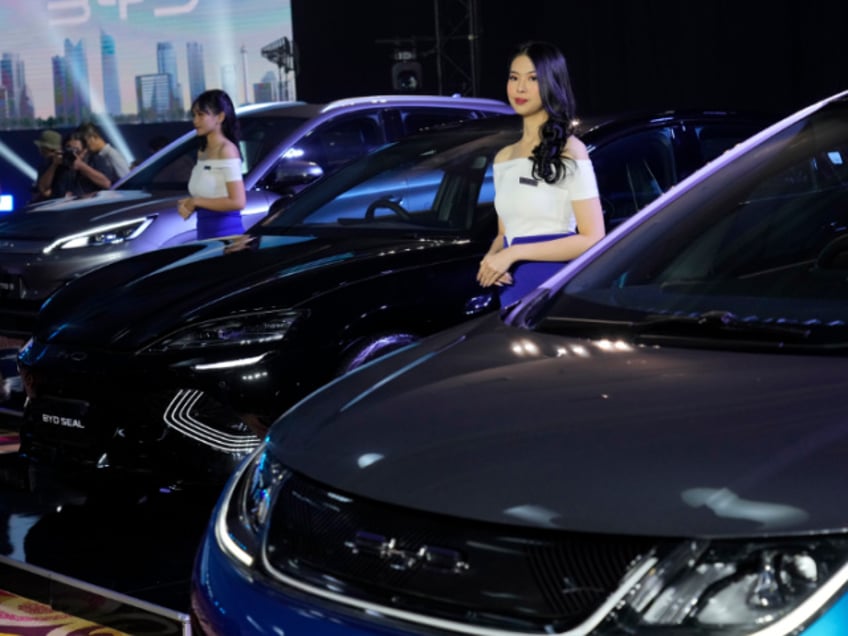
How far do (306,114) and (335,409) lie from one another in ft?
20.1

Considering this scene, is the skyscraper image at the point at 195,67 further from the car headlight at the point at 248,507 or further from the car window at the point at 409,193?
the car headlight at the point at 248,507

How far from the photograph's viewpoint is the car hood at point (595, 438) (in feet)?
6.39

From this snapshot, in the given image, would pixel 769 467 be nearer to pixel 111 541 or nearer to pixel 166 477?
pixel 166 477

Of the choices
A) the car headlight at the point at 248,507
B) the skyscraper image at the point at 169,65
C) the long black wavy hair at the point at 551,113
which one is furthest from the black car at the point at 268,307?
the skyscraper image at the point at 169,65

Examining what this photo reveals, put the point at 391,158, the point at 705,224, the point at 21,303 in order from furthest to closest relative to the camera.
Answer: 1. the point at 21,303
2. the point at 391,158
3. the point at 705,224

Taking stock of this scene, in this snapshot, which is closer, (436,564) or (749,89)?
(436,564)

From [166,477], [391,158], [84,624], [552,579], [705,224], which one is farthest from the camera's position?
[391,158]

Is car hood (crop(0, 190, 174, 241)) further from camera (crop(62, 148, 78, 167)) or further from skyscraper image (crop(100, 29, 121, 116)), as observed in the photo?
skyscraper image (crop(100, 29, 121, 116))

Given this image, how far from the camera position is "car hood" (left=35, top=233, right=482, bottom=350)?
4699 millimetres

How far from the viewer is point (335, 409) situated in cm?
262

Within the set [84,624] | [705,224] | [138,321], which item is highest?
[705,224]

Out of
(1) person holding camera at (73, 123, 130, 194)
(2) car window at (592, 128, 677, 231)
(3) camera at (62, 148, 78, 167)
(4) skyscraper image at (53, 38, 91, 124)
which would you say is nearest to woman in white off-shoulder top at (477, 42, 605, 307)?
(2) car window at (592, 128, 677, 231)

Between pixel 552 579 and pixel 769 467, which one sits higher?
pixel 769 467

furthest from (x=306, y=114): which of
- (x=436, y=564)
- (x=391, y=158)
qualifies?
(x=436, y=564)
